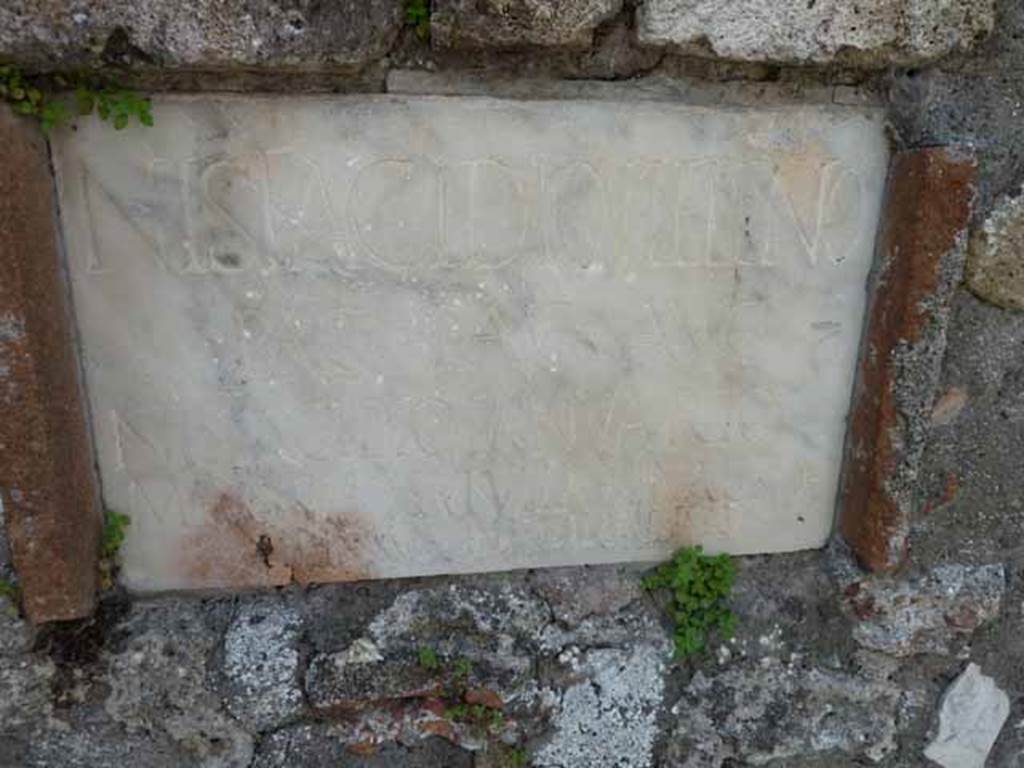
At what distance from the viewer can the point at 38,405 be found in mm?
1300

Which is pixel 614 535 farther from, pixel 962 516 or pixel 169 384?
pixel 169 384

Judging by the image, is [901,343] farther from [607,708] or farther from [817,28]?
[607,708]

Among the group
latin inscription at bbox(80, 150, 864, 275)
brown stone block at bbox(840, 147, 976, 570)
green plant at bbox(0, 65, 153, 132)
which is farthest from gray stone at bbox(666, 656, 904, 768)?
green plant at bbox(0, 65, 153, 132)

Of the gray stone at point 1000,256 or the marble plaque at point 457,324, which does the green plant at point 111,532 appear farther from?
the gray stone at point 1000,256

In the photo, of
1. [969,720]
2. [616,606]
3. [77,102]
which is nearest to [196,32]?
[77,102]

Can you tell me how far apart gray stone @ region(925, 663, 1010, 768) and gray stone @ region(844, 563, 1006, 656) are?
0.12 metres

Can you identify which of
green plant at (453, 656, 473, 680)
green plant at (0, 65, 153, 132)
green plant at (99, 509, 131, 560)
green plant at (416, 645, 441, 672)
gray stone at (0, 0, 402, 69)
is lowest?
green plant at (453, 656, 473, 680)

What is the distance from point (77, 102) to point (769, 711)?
1684mm

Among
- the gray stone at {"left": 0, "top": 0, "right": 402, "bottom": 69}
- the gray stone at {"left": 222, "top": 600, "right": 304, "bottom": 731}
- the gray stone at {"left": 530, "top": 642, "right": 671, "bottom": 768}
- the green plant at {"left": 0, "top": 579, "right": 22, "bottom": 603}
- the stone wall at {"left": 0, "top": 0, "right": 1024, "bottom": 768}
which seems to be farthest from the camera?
the gray stone at {"left": 530, "top": 642, "right": 671, "bottom": 768}

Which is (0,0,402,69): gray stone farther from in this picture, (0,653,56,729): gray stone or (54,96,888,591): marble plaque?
(0,653,56,729): gray stone

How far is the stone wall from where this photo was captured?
1.32 m

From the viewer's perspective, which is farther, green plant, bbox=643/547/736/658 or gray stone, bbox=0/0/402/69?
green plant, bbox=643/547/736/658

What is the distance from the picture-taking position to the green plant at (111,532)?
151cm

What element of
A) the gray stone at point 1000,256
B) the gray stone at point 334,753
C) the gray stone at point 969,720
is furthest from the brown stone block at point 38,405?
the gray stone at point 969,720
